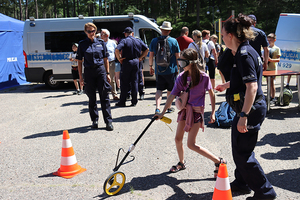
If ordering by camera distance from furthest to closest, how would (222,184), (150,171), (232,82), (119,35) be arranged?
(119,35), (150,171), (232,82), (222,184)

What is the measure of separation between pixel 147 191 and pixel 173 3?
40.9 metres

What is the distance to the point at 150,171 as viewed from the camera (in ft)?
12.7

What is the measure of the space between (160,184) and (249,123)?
4.76ft

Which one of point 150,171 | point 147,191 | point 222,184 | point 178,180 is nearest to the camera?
point 222,184

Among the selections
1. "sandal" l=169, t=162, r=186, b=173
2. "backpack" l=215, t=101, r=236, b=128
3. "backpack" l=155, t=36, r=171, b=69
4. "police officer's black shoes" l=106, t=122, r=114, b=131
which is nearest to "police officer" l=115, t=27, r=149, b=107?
"backpack" l=155, t=36, r=171, b=69

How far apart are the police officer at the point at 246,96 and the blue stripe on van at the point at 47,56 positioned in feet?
31.5

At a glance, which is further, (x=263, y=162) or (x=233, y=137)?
(x=263, y=162)

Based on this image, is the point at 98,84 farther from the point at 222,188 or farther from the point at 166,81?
the point at 222,188

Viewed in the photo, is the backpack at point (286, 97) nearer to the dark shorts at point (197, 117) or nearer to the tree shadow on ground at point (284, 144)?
the tree shadow on ground at point (284, 144)

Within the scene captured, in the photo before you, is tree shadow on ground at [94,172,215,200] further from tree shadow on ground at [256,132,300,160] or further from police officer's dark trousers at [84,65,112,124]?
police officer's dark trousers at [84,65,112,124]

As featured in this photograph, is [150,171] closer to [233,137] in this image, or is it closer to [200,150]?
[200,150]

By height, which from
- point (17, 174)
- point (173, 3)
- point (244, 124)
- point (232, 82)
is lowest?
point (17, 174)

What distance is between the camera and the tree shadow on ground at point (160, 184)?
320 centimetres

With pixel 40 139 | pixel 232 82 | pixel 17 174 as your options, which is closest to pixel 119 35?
pixel 40 139
